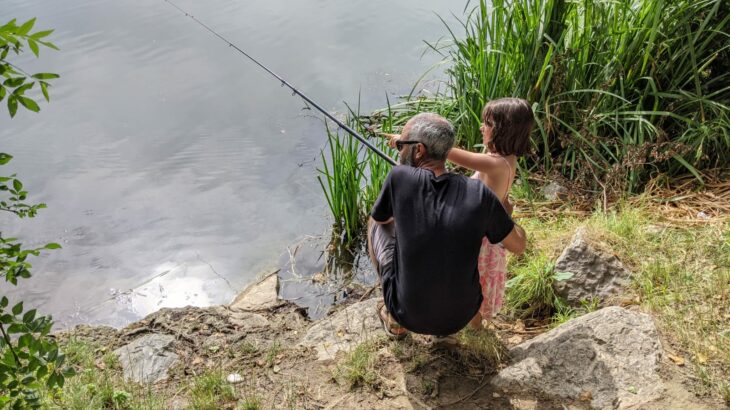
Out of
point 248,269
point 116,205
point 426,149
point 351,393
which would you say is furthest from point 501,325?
point 116,205

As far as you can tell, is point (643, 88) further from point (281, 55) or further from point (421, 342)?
point (281, 55)

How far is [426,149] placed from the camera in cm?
231

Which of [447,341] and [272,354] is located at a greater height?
[447,341]

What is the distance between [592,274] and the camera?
288 cm

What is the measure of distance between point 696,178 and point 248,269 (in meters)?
2.92

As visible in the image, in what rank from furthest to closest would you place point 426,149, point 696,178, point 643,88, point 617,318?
point 643,88 → point 696,178 → point 617,318 → point 426,149

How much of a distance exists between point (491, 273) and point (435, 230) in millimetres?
604

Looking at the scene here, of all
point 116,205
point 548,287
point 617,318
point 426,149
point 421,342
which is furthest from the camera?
point 116,205

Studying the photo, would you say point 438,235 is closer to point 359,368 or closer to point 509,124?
point 509,124

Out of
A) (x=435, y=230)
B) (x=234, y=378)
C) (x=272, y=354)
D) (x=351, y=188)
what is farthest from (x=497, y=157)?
(x=351, y=188)

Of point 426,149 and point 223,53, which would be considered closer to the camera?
point 426,149

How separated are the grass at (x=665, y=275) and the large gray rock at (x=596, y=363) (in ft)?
0.47

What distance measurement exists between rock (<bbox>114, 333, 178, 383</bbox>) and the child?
1508 mm

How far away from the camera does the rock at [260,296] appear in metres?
3.78
